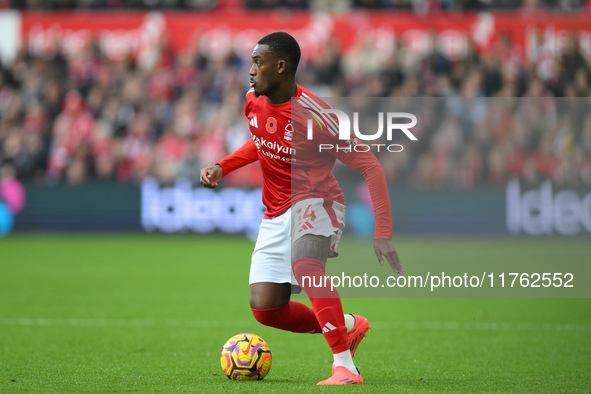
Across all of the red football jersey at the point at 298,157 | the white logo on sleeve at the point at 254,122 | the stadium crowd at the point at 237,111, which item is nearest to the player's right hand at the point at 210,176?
the red football jersey at the point at 298,157

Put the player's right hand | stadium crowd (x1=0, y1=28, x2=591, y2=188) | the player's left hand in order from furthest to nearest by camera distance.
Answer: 1. stadium crowd (x1=0, y1=28, x2=591, y2=188)
2. the player's right hand
3. the player's left hand

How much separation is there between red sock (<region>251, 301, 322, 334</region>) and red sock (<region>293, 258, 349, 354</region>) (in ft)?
1.28

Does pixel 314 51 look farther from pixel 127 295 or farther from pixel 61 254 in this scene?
pixel 127 295

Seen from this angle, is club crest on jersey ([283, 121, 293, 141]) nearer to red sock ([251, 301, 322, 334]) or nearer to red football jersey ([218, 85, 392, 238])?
red football jersey ([218, 85, 392, 238])

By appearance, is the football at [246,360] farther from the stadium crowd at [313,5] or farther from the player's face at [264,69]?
the stadium crowd at [313,5]

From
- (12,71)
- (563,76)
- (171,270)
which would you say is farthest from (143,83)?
(563,76)

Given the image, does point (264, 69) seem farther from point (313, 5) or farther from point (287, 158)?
point (313, 5)

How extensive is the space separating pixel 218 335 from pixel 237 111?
9798mm

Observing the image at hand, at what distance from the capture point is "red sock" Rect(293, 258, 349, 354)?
5133 millimetres

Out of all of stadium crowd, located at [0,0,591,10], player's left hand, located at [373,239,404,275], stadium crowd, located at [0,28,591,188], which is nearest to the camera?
player's left hand, located at [373,239,404,275]

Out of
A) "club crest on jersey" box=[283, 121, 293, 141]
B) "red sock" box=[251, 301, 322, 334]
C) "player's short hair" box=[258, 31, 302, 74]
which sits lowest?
"red sock" box=[251, 301, 322, 334]

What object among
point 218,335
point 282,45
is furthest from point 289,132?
point 218,335

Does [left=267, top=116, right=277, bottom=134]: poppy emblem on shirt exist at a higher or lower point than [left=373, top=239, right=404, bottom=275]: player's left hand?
higher

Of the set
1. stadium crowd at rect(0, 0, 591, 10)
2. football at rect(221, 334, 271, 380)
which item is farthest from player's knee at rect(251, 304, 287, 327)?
stadium crowd at rect(0, 0, 591, 10)
